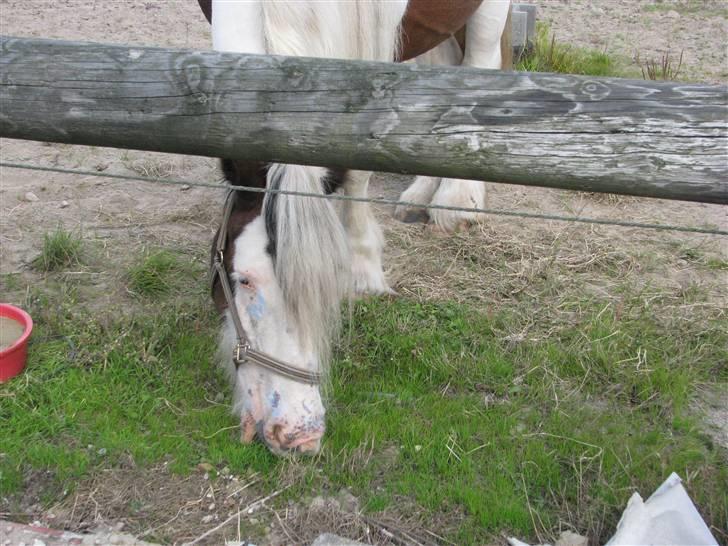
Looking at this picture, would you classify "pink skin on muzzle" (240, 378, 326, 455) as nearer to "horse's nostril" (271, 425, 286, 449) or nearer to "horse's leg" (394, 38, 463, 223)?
"horse's nostril" (271, 425, 286, 449)

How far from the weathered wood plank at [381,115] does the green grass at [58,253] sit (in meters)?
2.01

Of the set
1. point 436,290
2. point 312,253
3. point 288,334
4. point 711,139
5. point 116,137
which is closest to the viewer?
point 711,139

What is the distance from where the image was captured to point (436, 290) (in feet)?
12.2

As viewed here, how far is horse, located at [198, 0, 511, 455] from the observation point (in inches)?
94.3

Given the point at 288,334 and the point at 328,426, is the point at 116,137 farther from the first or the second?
the point at 328,426

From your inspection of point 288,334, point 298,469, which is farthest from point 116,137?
point 298,469

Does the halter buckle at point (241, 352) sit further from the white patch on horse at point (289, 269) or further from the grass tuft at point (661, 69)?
the grass tuft at point (661, 69)

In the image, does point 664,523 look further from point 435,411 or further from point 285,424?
point 285,424

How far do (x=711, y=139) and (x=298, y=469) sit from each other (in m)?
1.78

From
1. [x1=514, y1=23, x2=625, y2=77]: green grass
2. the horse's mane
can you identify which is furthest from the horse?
[x1=514, y1=23, x2=625, y2=77]: green grass

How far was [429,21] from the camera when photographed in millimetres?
3293

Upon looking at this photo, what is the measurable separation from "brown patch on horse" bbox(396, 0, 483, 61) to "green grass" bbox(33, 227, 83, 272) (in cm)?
199

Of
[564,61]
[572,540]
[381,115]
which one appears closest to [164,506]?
[572,540]

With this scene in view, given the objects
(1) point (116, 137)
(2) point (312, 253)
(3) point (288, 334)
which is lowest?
(3) point (288, 334)
